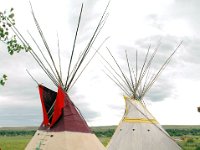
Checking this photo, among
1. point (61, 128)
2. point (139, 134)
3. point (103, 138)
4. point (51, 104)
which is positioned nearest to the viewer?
point (61, 128)

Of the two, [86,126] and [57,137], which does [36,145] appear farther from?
[86,126]

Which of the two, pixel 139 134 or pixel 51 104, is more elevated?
pixel 51 104

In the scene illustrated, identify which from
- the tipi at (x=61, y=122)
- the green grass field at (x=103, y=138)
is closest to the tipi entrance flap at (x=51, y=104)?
the tipi at (x=61, y=122)

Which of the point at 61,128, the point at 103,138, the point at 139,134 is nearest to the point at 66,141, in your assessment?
the point at 61,128

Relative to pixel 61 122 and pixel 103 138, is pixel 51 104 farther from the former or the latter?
pixel 103 138

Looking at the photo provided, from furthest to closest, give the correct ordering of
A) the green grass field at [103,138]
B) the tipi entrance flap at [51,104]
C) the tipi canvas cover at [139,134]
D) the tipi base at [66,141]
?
the green grass field at [103,138]
the tipi canvas cover at [139,134]
the tipi entrance flap at [51,104]
the tipi base at [66,141]

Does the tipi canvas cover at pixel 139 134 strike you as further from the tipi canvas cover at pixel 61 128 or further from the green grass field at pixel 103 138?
the green grass field at pixel 103 138

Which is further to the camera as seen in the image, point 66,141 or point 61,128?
point 61,128

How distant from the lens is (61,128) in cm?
965

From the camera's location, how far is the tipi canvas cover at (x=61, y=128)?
31.1 feet

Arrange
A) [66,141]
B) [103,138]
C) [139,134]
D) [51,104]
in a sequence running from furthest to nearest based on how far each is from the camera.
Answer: [103,138] → [139,134] → [51,104] → [66,141]

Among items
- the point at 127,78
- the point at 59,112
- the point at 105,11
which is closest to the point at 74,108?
the point at 59,112

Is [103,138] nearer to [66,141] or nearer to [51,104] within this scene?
[51,104]

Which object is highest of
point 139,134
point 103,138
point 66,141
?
point 103,138
